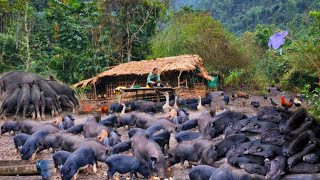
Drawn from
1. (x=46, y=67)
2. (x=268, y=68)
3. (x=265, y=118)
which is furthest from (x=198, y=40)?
(x=265, y=118)

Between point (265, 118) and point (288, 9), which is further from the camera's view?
point (288, 9)

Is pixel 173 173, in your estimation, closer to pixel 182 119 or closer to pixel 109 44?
pixel 182 119

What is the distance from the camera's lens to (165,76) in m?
28.8

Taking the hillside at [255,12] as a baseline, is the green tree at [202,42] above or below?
below

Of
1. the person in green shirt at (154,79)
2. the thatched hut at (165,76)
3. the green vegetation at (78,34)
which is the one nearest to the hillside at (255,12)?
the green vegetation at (78,34)

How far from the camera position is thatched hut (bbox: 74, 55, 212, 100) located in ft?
90.3

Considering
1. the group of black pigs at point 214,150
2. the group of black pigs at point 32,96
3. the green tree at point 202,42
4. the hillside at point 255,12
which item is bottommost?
the group of black pigs at point 214,150

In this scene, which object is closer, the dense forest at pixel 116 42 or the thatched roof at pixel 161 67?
the thatched roof at pixel 161 67

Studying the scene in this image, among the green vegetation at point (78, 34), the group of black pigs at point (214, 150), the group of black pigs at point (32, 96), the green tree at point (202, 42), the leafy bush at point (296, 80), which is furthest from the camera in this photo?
the green tree at point (202, 42)

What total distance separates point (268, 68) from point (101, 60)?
546 inches

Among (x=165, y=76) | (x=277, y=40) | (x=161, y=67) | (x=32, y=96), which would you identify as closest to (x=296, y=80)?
(x=165, y=76)

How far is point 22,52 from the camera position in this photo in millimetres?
32500

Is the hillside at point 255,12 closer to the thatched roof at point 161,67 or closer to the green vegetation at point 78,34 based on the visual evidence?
the green vegetation at point 78,34

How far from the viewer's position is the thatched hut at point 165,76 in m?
27.5
